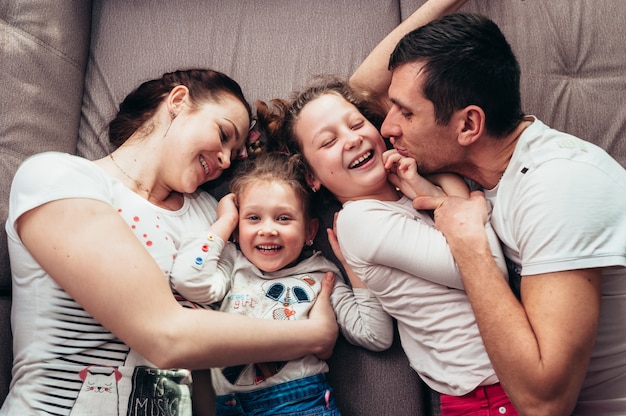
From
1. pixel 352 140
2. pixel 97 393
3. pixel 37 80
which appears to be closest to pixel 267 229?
pixel 352 140

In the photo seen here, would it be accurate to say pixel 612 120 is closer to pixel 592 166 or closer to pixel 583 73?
pixel 583 73

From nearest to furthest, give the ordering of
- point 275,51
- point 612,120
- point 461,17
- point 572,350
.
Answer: point 572,350, point 461,17, point 612,120, point 275,51

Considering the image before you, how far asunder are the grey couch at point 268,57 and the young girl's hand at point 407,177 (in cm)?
47

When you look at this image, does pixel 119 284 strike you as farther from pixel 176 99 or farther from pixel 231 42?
pixel 231 42

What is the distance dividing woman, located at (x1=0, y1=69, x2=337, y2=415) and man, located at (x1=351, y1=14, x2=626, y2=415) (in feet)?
1.55

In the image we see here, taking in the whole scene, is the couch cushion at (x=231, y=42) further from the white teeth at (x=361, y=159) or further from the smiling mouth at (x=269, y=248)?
the smiling mouth at (x=269, y=248)

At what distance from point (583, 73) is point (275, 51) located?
105cm

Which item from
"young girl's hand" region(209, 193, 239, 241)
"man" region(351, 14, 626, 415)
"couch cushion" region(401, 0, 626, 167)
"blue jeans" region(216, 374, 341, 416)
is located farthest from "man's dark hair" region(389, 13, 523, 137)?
"blue jeans" region(216, 374, 341, 416)

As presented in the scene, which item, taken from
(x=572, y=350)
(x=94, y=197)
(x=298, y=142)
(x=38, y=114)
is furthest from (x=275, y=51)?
(x=572, y=350)

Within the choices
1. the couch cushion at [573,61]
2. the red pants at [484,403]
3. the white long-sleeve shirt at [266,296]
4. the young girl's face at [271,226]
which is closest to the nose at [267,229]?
the young girl's face at [271,226]

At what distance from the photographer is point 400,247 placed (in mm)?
1396

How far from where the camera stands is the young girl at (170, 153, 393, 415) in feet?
4.72

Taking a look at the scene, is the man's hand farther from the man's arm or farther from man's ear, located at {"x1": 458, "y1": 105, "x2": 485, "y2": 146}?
man's ear, located at {"x1": 458, "y1": 105, "x2": 485, "y2": 146}

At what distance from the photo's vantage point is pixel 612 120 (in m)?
1.77
